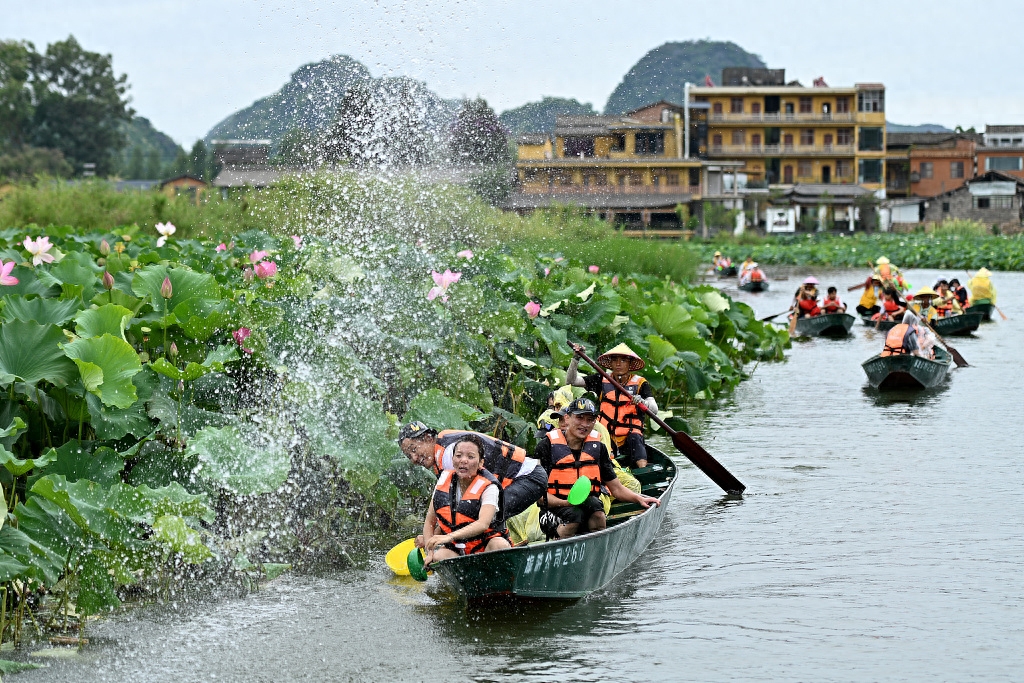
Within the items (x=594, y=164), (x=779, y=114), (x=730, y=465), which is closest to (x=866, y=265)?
(x=594, y=164)

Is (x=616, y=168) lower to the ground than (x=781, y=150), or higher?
lower

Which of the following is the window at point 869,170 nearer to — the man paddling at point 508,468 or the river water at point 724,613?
the river water at point 724,613

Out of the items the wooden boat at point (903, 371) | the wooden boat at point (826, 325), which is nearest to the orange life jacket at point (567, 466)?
the wooden boat at point (903, 371)

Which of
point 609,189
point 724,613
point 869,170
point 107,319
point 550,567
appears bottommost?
point 724,613

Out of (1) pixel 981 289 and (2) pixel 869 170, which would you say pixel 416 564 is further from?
(2) pixel 869 170

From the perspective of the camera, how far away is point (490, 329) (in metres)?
12.3

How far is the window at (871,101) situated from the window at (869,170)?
335cm

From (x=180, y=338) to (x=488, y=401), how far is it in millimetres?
2934

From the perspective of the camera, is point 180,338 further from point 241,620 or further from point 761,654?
point 761,654

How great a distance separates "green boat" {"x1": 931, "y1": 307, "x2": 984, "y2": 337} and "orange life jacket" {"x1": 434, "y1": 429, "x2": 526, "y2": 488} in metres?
19.1

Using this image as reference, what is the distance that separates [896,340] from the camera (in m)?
18.8

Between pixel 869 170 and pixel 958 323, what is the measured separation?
57620 mm

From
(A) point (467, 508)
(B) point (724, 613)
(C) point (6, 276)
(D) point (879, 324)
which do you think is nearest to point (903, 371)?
(D) point (879, 324)

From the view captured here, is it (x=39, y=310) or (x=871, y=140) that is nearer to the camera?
(x=39, y=310)
